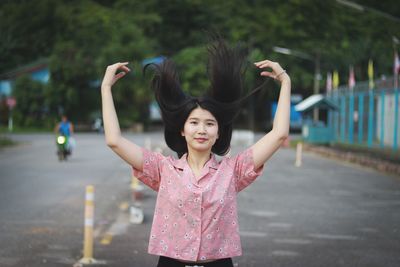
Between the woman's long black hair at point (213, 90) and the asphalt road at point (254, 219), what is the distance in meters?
4.30

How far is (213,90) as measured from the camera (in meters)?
3.94

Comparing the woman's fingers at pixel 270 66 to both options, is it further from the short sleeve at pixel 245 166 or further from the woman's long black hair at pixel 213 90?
the short sleeve at pixel 245 166

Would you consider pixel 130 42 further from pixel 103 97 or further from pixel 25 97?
pixel 103 97


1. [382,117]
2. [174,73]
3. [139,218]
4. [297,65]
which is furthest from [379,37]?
[297,65]

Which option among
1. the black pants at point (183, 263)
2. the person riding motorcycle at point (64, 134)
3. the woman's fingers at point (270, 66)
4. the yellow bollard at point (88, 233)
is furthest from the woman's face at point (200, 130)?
the person riding motorcycle at point (64, 134)

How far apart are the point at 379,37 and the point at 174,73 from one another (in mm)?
19708

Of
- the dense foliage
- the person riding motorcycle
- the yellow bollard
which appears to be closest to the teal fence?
the person riding motorcycle

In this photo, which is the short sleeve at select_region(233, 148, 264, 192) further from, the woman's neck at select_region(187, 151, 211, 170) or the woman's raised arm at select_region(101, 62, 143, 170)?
the woman's raised arm at select_region(101, 62, 143, 170)

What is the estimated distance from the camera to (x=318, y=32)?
946 inches

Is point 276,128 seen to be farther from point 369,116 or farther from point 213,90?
point 369,116

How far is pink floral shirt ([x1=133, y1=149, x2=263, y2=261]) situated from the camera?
12.0 feet

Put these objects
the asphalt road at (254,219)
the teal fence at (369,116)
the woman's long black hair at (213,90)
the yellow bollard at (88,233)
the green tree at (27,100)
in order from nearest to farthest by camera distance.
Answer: the woman's long black hair at (213,90) → the yellow bollard at (88,233) → the asphalt road at (254,219) → the teal fence at (369,116) → the green tree at (27,100)

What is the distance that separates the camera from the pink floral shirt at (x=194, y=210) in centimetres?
366

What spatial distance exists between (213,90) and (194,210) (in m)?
0.68
